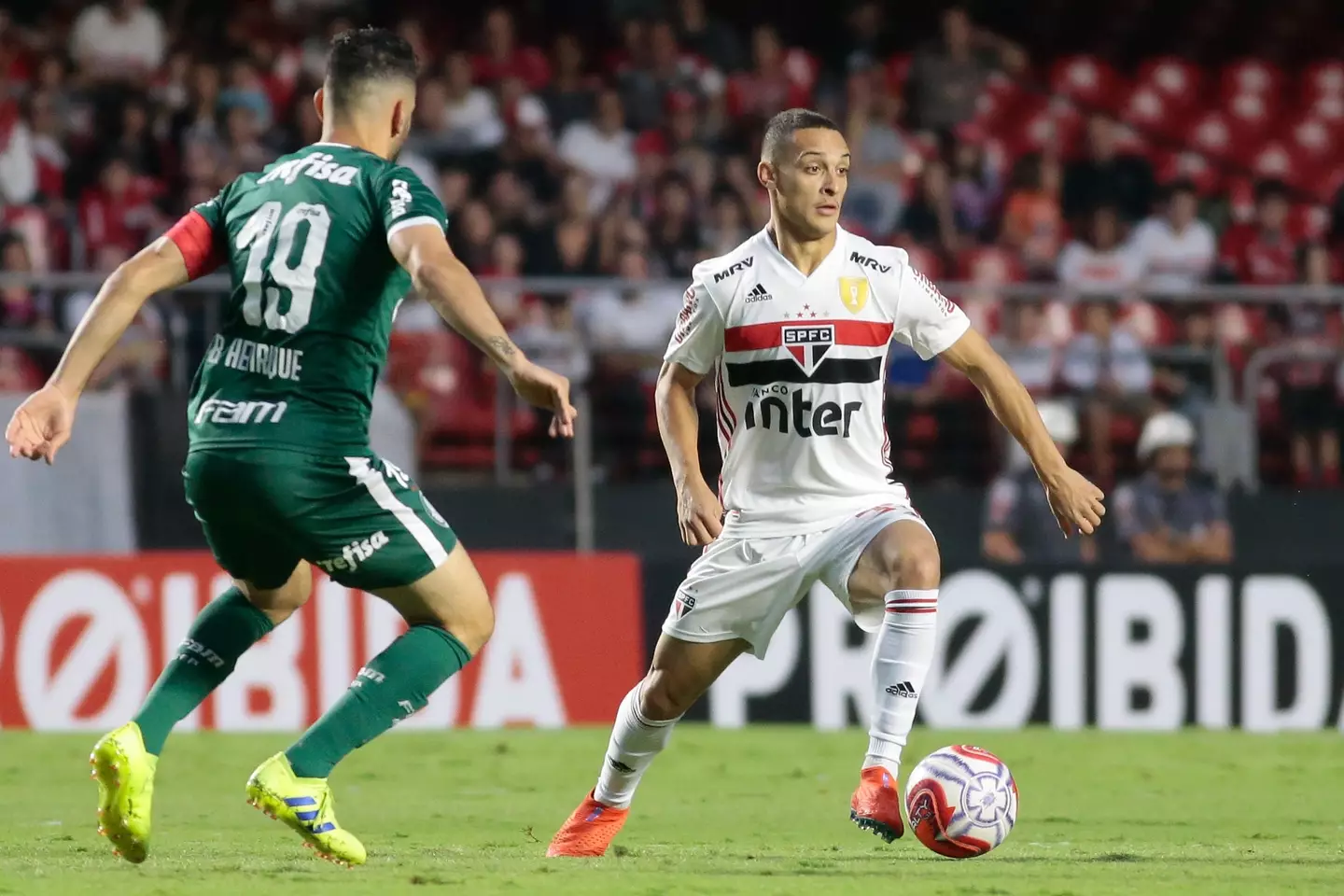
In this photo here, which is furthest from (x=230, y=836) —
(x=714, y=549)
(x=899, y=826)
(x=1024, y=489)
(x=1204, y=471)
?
(x=1204, y=471)

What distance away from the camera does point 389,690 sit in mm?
5379

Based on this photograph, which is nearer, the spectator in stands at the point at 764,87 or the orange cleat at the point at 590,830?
the orange cleat at the point at 590,830

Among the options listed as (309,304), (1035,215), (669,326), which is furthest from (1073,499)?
(1035,215)

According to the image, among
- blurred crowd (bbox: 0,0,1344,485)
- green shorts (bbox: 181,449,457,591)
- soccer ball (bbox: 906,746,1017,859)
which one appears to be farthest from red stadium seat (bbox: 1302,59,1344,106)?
green shorts (bbox: 181,449,457,591)

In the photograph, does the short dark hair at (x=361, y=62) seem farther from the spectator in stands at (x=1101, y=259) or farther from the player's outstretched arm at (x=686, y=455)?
the spectator in stands at (x=1101, y=259)

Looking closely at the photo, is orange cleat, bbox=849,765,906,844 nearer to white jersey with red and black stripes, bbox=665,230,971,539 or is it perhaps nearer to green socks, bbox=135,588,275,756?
white jersey with red and black stripes, bbox=665,230,971,539

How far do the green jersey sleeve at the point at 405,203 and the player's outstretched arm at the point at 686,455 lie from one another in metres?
1.22

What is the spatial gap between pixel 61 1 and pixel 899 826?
1258 centimetres

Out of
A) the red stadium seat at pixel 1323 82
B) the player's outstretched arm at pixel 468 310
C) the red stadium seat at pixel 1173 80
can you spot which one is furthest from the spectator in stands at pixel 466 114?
the player's outstretched arm at pixel 468 310

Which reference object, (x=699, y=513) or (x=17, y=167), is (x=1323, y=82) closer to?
(x=17, y=167)

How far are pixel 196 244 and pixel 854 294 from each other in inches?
77.6

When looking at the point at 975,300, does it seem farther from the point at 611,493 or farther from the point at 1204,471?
the point at 611,493

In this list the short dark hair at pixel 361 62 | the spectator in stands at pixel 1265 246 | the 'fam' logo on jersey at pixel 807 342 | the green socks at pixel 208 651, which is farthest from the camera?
the spectator in stands at pixel 1265 246

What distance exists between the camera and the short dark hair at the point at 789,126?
621 cm
